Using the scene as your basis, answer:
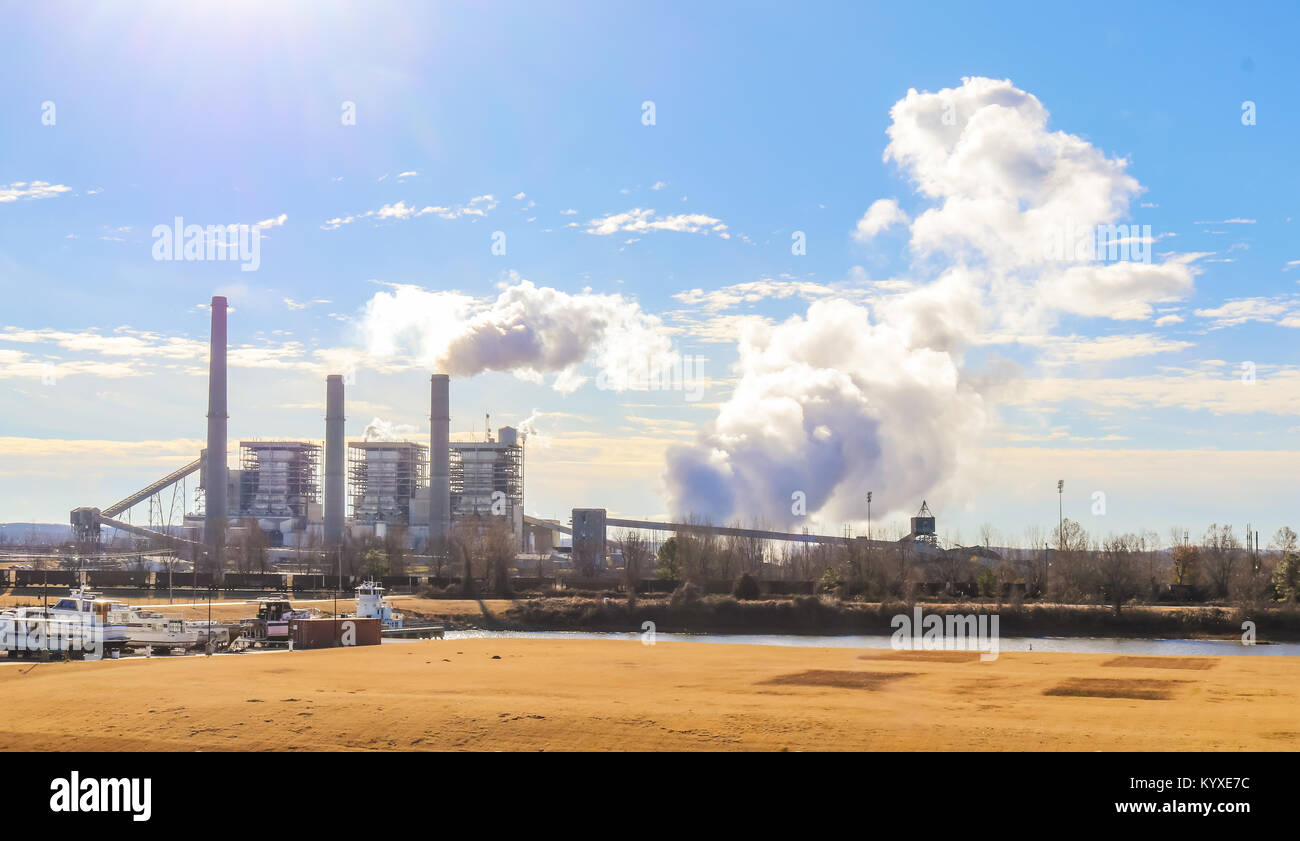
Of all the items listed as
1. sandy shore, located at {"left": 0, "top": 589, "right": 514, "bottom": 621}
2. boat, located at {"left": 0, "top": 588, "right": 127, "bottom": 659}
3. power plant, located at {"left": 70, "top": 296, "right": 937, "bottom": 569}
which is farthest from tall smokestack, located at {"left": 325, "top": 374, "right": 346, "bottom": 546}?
boat, located at {"left": 0, "top": 588, "right": 127, "bottom": 659}

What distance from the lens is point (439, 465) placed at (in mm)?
155000

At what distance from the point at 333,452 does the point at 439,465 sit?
15.0m

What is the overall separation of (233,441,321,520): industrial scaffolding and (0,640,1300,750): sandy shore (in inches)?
5347

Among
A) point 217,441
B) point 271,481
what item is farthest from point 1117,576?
point 271,481

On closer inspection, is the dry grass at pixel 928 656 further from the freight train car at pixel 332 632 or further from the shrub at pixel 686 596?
the shrub at pixel 686 596

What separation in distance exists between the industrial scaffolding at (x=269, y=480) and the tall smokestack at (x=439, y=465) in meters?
27.7

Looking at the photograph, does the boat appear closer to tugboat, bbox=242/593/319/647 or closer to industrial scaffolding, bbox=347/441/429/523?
tugboat, bbox=242/593/319/647

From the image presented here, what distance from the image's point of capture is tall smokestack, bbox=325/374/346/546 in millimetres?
149375

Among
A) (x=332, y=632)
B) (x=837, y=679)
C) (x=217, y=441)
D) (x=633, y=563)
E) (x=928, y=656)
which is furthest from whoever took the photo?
(x=217, y=441)

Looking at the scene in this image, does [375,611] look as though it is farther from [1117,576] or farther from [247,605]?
[1117,576]

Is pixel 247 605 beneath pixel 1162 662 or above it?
beneath
